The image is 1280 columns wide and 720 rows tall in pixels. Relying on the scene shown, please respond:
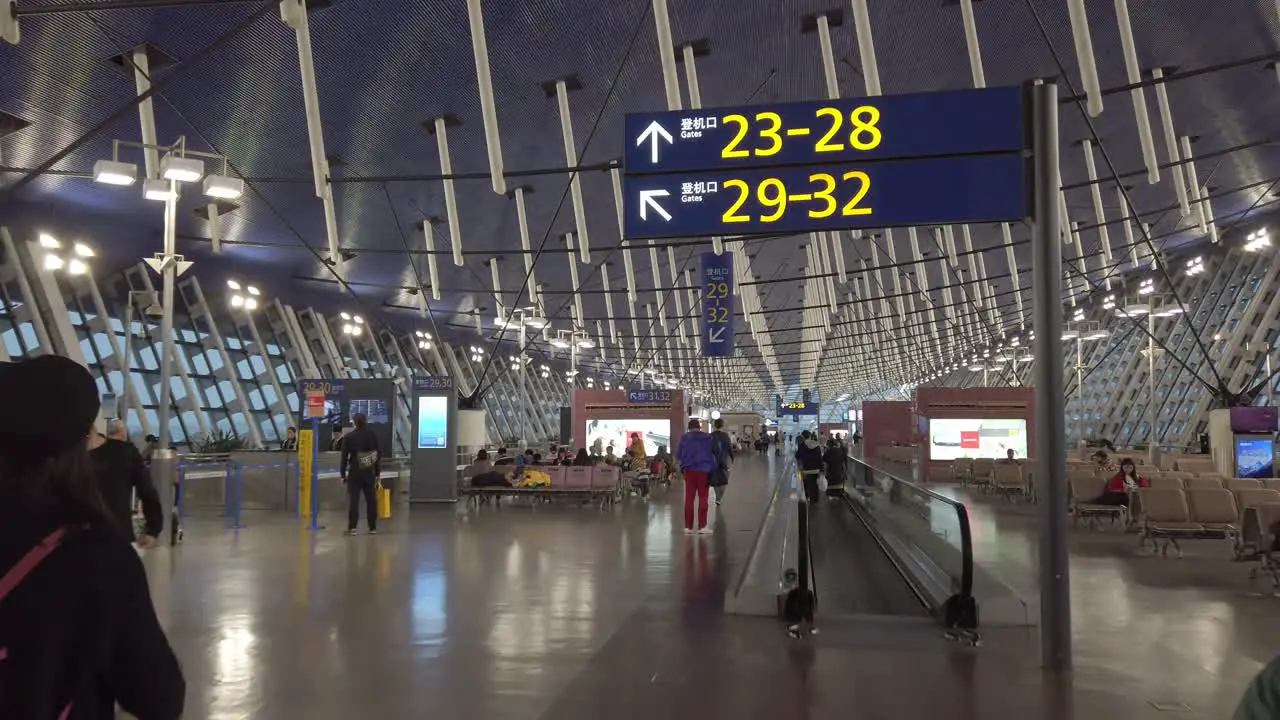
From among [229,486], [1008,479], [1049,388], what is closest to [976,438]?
[1008,479]

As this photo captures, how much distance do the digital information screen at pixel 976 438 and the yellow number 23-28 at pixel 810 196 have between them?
77.6ft

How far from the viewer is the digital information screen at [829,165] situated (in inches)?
245

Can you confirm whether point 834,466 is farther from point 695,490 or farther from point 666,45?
point 666,45

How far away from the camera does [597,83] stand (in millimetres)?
18469

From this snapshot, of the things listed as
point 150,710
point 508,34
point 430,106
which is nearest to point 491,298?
point 430,106

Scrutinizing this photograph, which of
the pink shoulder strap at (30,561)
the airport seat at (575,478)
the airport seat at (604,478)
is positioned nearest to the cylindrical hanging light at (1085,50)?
the airport seat at (604,478)

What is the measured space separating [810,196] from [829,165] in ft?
0.85

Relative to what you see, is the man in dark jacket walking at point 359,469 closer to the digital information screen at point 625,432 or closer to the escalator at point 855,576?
the escalator at point 855,576

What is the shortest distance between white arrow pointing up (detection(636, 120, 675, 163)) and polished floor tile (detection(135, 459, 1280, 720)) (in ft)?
11.9

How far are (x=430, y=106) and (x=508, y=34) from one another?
2.99 m

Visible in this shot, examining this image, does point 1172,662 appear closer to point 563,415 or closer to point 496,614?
point 496,614

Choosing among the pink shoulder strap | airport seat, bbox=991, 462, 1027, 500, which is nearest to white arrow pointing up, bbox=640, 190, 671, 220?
the pink shoulder strap

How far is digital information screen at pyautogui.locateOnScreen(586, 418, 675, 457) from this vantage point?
29.2 m

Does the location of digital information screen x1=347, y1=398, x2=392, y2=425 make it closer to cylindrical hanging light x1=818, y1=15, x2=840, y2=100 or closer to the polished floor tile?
the polished floor tile
